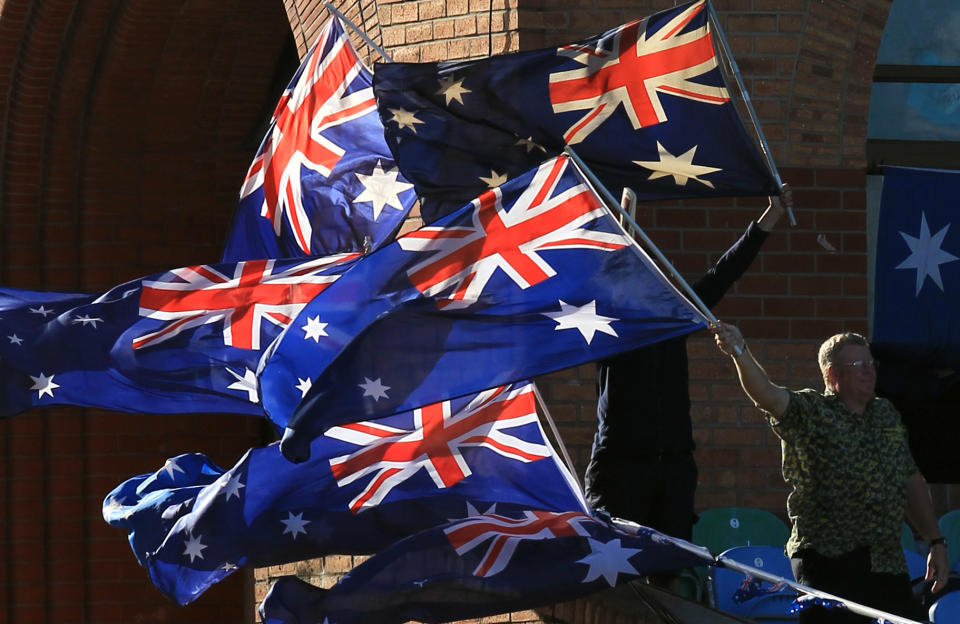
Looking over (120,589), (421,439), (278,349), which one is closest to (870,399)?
(421,439)

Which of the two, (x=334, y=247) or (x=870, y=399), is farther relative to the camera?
(x=334, y=247)

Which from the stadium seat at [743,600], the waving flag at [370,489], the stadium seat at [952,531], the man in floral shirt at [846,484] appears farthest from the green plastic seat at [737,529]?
the man in floral shirt at [846,484]

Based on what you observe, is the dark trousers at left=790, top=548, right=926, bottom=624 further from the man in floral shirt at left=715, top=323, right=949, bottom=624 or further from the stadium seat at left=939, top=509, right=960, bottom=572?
the stadium seat at left=939, top=509, right=960, bottom=572

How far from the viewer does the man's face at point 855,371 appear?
5.51 meters

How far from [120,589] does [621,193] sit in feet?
20.9

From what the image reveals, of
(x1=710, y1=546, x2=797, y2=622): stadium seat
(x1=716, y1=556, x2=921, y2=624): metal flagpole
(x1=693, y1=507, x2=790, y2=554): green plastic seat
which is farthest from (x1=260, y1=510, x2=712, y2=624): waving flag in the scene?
(x1=693, y1=507, x2=790, y2=554): green plastic seat

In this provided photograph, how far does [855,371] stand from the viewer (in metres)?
5.52

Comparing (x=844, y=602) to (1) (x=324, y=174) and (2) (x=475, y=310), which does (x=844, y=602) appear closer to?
(2) (x=475, y=310)

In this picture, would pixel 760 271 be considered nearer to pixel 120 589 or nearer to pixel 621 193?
pixel 621 193

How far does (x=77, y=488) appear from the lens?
11.3 m

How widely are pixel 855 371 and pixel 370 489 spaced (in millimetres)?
1826

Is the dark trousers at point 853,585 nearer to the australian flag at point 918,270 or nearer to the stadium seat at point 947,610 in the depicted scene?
the stadium seat at point 947,610

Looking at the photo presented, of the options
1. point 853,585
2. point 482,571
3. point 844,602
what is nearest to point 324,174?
point 482,571

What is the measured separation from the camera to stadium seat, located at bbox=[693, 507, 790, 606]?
706 centimetres
